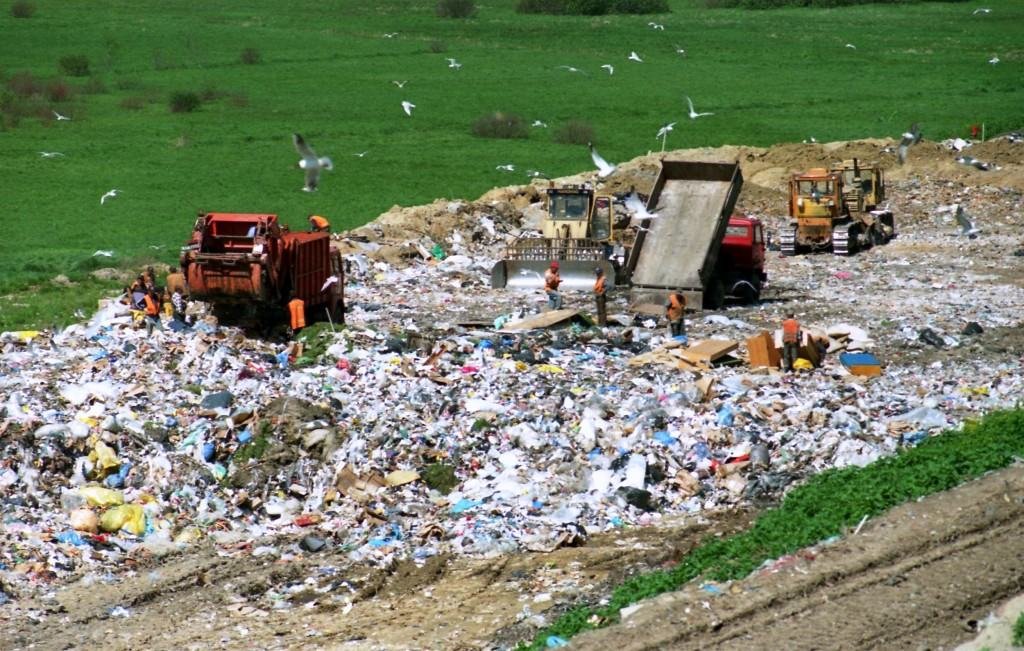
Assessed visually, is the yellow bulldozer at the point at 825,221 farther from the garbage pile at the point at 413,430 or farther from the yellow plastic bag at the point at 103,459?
the yellow plastic bag at the point at 103,459

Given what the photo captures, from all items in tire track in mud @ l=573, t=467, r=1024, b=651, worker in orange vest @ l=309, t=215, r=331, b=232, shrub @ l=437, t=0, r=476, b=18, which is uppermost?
shrub @ l=437, t=0, r=476, b=18

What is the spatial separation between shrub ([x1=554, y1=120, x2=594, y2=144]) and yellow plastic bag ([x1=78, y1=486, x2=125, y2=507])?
34523 mm

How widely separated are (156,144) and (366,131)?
22.3 feet

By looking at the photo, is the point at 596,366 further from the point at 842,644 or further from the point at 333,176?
the point at 333,176

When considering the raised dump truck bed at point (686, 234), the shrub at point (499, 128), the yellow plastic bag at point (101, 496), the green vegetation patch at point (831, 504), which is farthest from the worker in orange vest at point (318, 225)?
the shrub at point (499, 128)

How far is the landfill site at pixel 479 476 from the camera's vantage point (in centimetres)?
1047

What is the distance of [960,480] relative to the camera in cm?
1214

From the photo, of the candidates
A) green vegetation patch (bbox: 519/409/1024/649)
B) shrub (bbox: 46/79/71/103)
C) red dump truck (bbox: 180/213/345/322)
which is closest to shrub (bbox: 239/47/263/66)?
shrub (bbox: 46/79/71/103)

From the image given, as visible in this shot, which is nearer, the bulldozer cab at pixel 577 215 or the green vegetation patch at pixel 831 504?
the green vegetation patch at pixel 831 504

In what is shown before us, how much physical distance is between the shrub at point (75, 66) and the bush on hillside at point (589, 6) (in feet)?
87.6

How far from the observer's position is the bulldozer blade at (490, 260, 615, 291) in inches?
946

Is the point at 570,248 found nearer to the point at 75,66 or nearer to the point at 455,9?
the point at 75,66

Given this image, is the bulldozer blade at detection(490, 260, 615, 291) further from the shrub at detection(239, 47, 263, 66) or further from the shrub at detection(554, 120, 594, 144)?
the shrub at detection(239, 47, 263, 66)

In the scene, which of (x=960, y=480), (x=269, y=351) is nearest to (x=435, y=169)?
(x=269, y=351)
